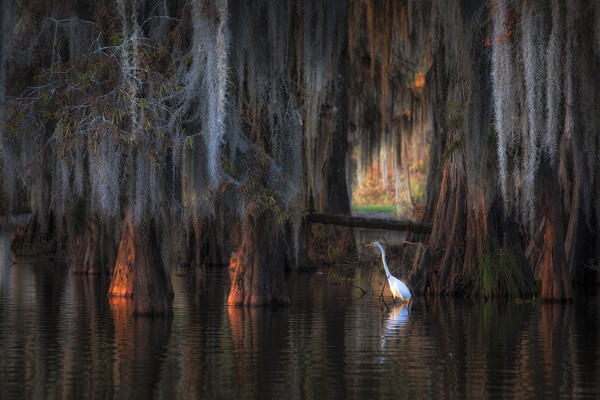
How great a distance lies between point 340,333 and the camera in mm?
13852

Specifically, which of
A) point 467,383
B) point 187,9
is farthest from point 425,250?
point 467,383

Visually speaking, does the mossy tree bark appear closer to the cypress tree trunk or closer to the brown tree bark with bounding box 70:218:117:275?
the brown tree bark with bounding box 70:218:117:275

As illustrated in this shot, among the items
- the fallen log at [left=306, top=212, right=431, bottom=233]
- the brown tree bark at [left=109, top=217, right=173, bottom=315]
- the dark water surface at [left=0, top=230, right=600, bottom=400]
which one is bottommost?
the dark water surface at [left=0, top=230, right=600, bottom=400]

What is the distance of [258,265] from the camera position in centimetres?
1664

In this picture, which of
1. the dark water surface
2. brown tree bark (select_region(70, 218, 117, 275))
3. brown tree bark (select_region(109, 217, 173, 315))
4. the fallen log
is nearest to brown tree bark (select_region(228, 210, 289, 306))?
the dark water surface

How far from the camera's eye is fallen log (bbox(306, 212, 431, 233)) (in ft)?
70.4

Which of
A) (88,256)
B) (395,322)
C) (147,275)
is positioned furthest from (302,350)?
(88,256)

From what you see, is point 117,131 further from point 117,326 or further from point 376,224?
point 376,224

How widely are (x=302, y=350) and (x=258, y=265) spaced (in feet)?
15.1

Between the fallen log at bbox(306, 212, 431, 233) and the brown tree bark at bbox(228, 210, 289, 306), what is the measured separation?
501cm

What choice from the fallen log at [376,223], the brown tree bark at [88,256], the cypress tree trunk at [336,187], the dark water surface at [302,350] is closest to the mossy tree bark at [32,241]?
the brown tree bark at [88,256]

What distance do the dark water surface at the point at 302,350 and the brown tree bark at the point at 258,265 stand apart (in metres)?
0.31

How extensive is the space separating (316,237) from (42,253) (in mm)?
10666

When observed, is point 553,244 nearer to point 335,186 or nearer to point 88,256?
point 335,186
